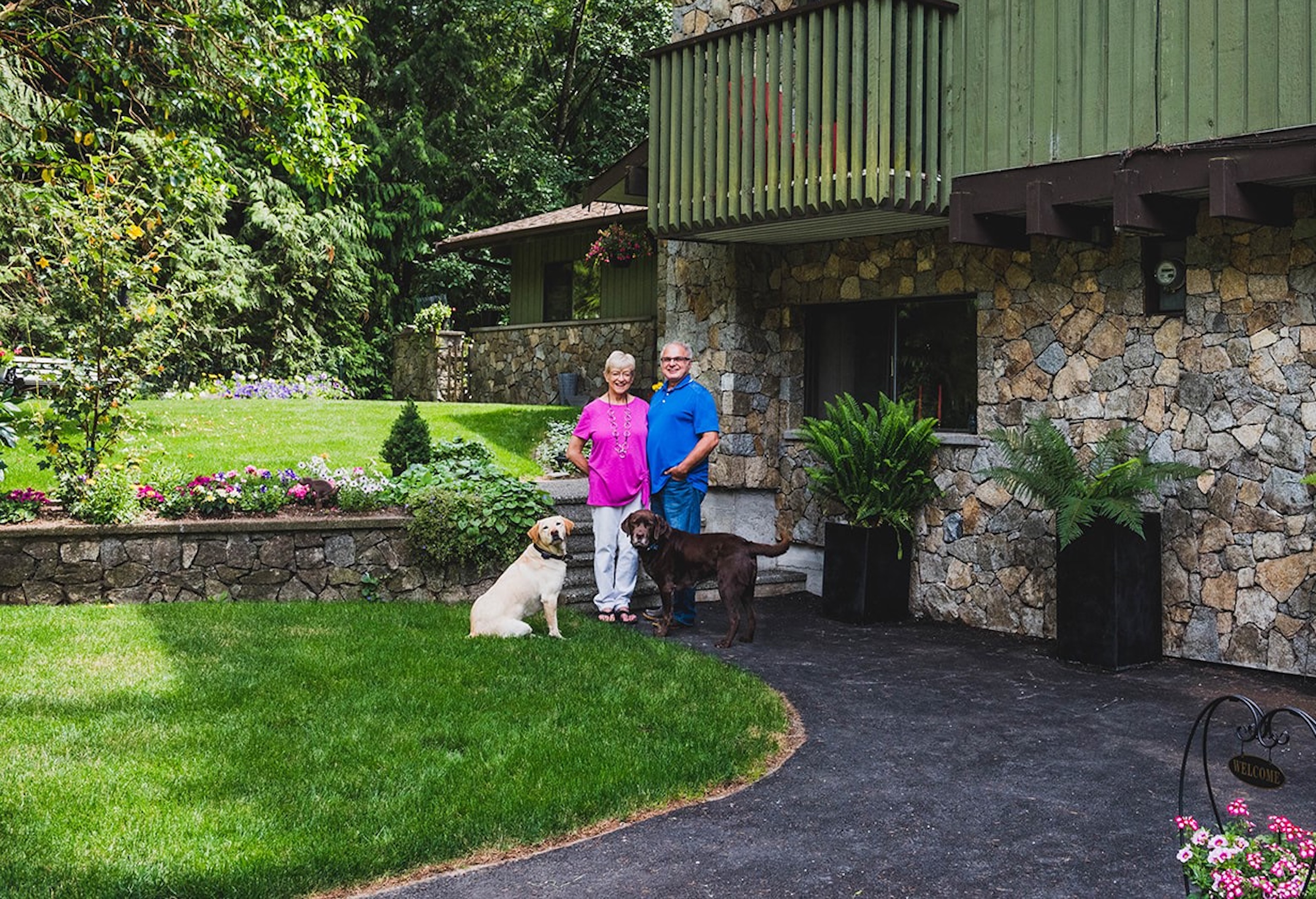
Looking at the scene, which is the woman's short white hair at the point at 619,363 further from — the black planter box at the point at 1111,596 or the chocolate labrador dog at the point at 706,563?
the black planter box at the point at 1111,596

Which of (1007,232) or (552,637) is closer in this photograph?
(552,637)

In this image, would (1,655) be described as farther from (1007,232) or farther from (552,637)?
(1007,232)

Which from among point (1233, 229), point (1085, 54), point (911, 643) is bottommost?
point (911, 643)

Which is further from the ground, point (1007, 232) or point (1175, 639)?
point (1007, 232)

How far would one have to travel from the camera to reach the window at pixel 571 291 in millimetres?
19953

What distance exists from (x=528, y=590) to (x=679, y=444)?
67.2 inches

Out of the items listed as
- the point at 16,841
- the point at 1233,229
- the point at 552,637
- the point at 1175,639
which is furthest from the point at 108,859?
the point at 1233,229

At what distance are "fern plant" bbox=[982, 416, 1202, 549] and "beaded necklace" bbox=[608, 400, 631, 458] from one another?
2648 millimetres

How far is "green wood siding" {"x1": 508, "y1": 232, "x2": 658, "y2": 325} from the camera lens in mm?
18188

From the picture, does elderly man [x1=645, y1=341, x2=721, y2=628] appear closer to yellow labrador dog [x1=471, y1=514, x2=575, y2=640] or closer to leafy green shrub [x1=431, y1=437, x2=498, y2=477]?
yellow labrador dog [x1=471, y1=514, x2=575, y2=640]

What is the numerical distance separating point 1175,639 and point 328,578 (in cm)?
628

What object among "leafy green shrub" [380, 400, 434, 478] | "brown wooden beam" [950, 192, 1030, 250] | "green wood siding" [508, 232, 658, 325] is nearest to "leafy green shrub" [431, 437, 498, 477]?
"leafy green shrub" [380, 400, 434, 478]

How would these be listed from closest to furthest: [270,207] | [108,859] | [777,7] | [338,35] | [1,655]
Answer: [108,859]
[1,655]
[777,7]
[338,35]
[270,207]

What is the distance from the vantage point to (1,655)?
7.21 meters
